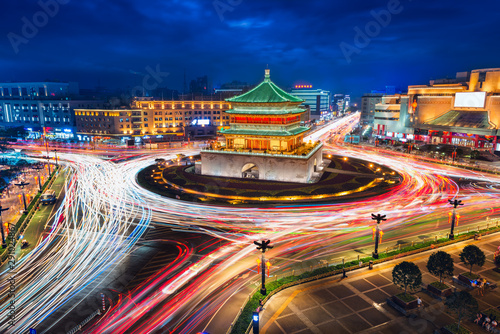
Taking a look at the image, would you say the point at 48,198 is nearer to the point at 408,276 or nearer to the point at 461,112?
the point at 408,276

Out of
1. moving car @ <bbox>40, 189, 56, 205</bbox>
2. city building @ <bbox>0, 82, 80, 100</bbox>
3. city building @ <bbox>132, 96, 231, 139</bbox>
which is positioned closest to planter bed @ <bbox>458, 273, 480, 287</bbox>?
moving car @ <bbox>40, 189, 56, 205</bbox>

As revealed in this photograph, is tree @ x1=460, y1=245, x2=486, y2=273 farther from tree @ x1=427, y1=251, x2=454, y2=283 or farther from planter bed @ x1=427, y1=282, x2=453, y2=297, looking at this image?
planter bed @ x1=427, y1=282, x2=453, y2=297

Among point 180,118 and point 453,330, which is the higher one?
point 180,118

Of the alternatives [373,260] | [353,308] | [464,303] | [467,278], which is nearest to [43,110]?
[373,260]

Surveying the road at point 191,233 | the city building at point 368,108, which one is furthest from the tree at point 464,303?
the city building at point 368,108

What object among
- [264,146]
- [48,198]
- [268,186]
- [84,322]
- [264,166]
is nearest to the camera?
[84,322]

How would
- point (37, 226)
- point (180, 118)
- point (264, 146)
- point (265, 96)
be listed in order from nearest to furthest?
point (37, 226) < point (265, 96) < point (264, 146) < point (180, 118)

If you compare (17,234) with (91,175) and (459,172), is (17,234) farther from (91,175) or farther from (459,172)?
(459,172)

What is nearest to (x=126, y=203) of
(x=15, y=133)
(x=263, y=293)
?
(x=263, y=293)
